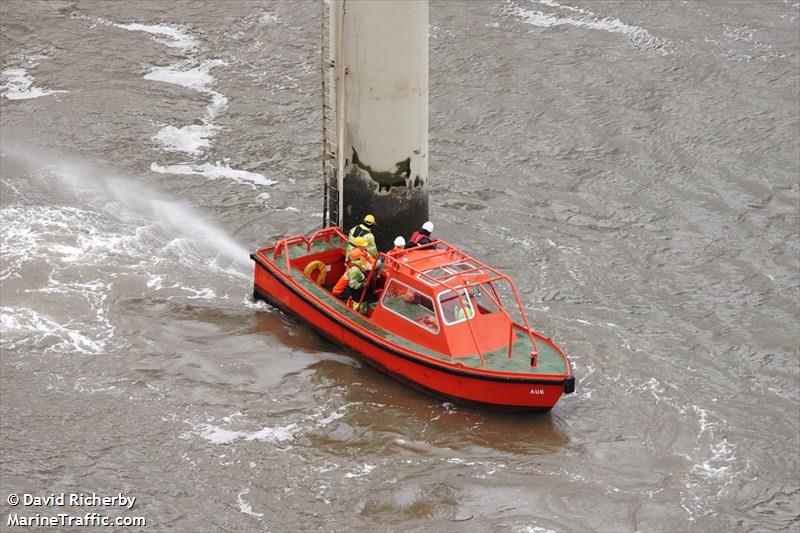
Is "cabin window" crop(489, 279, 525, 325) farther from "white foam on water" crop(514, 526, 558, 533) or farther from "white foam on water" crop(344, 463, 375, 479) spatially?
"white foam on water" crop(514, 526, 558, 533)

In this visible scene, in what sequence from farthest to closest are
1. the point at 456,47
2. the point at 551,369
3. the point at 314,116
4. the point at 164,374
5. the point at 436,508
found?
the point at 456,47, the point at 314,116, the point at 164,374, the point at 551,369, the point at 436,508

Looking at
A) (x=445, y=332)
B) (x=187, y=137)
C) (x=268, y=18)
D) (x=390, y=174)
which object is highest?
(x=268, y=18)

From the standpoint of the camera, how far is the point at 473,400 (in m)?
16.7

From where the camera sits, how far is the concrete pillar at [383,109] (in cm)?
1828

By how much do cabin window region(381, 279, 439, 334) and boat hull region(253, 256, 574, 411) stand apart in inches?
18.9

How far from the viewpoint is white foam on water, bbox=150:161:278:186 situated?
23875mm

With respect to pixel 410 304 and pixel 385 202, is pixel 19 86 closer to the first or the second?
pixel 385 202

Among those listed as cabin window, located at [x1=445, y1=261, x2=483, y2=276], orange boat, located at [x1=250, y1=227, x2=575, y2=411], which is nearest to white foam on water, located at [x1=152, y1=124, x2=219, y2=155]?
orange boat, located at [x1=250, y1=227, x2=575, y2=411]

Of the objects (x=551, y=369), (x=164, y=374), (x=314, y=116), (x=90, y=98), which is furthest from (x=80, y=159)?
(x=551, y=369)

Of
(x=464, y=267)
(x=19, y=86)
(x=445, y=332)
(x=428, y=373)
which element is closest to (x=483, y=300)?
(x=464, y=267)

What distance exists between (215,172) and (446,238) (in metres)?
5.29

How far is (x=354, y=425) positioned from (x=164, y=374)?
10.0ft

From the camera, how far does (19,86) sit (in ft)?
90.2

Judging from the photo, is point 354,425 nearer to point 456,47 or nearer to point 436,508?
point 436,508
